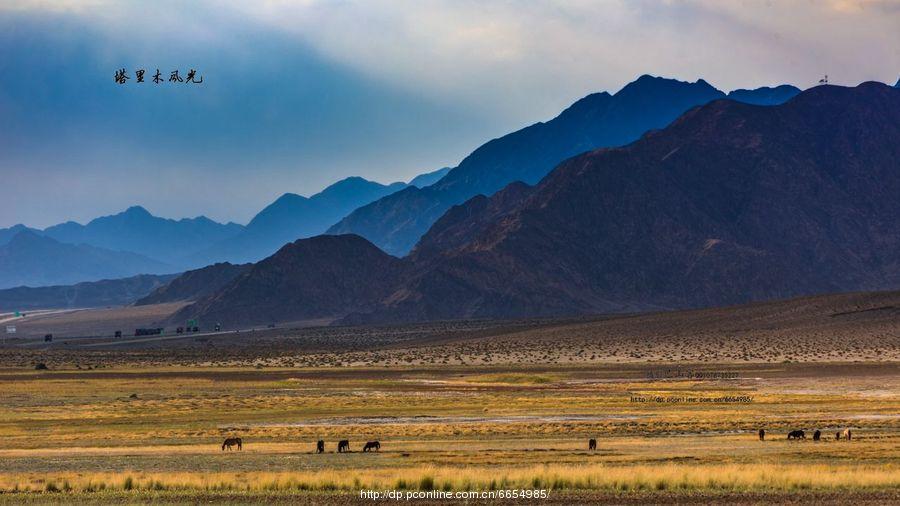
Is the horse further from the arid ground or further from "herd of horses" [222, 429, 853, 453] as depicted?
the arid ground

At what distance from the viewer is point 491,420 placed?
5912cm

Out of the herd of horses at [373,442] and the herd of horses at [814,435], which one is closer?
the herd of horses at [373,442]

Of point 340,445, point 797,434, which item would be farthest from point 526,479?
point 797,434

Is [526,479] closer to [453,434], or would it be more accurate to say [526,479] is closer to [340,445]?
[340,445]

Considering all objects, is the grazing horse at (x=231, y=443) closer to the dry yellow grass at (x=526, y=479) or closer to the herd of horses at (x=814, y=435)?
the dry yellow grass at (x=526, y=479)

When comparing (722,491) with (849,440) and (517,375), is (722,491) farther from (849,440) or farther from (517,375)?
(517,375)

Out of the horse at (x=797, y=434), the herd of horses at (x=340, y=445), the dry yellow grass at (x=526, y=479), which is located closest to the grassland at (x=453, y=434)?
the dry yellow grass at (x=526, y=479)

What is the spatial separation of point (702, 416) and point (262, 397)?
108 ft

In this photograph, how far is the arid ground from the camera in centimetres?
3406

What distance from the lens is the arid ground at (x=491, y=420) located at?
34.1 m

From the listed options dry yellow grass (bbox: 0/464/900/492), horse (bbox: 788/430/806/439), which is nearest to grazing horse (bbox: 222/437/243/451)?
dry yellow grass (bbox: 0/464/900/492)

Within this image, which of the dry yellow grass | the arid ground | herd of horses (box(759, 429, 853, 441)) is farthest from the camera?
herd of horses (box(759, 429, 853, 441))

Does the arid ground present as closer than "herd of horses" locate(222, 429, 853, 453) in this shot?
Yes

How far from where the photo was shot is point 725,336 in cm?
14350
